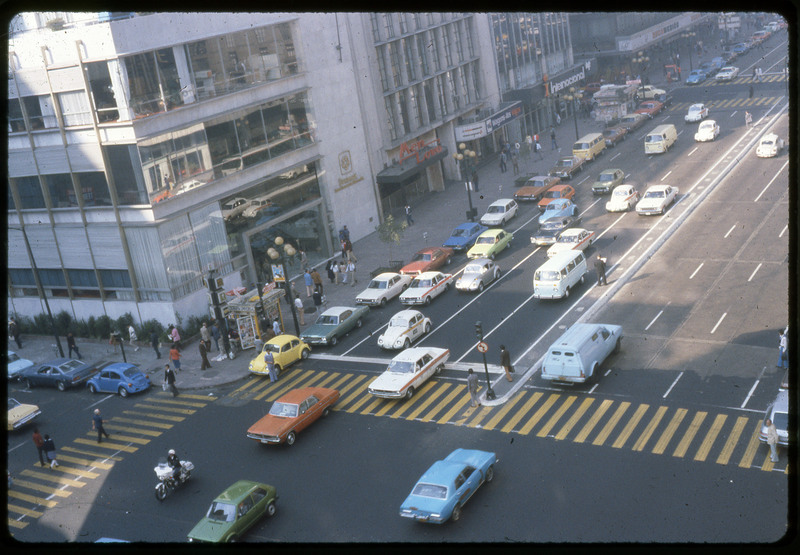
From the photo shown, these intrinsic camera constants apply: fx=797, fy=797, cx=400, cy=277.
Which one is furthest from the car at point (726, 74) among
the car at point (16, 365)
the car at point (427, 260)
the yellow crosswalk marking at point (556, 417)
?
the car at point (16, 365)

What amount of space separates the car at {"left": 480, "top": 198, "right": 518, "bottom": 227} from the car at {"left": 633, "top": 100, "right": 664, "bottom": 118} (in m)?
31.6

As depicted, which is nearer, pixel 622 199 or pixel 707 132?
pixel 622 199

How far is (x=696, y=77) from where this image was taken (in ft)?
317

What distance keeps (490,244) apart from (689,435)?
82.7ft

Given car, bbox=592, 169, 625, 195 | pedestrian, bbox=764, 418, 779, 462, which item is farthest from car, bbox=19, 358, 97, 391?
car, bbox=592, 169, 625, 195

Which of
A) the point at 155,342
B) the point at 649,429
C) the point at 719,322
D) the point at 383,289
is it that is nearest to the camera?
the point at 649,429

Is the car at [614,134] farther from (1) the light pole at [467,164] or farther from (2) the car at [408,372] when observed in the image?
(2) the car at [408,372]

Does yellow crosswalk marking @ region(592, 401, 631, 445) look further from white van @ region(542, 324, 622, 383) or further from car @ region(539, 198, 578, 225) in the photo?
car @ region(539, 198, 578, 225)

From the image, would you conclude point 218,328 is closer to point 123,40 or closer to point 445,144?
point 123,40

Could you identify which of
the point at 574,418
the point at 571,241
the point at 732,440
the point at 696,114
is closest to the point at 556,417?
the point at 574,418

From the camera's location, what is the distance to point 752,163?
62.3m

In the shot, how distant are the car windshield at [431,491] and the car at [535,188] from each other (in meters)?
41.1

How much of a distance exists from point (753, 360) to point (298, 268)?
30837mm

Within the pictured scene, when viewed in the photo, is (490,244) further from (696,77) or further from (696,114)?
(696,77)
